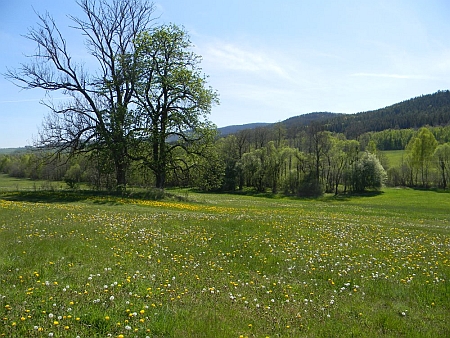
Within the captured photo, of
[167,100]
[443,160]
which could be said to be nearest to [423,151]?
[443,160]

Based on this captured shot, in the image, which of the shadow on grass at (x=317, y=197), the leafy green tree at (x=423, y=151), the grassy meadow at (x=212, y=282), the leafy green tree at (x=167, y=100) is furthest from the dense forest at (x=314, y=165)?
the grassy meadow at (x=212, y=282)

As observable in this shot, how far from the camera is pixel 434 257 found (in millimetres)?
11984

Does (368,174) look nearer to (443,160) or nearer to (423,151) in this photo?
(423,151)

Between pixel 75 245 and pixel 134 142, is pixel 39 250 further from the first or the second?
pixel 134 142

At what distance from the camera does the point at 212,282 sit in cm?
837

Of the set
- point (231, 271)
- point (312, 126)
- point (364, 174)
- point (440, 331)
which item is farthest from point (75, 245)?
point (364, 174)

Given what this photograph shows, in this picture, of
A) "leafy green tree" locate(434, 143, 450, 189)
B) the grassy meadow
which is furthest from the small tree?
the grassy meadow

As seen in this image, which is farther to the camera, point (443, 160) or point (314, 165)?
point (443, 160)

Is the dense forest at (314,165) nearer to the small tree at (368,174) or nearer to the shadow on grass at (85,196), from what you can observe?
the small tree at (368,174)

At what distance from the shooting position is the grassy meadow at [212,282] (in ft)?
19.4

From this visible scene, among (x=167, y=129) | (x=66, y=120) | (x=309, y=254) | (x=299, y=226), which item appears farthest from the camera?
(x=167, y=129)

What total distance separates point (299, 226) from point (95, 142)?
26263mm

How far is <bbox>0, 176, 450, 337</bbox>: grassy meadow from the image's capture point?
19.4 feet

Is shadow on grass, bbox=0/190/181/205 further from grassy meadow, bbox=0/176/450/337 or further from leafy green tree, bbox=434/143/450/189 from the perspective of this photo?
leafy green tree, bbox=434/143/450/189
